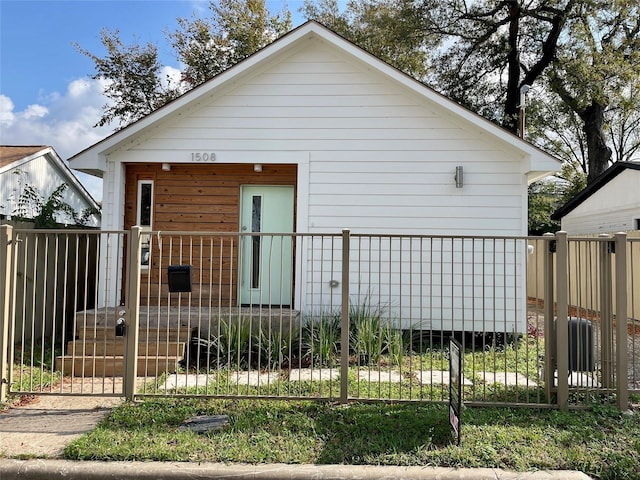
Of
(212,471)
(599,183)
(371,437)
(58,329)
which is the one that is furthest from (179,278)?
(599,183)

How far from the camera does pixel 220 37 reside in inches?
693

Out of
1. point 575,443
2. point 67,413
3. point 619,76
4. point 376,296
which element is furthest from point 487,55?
point 67,413

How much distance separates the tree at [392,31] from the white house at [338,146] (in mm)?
10054

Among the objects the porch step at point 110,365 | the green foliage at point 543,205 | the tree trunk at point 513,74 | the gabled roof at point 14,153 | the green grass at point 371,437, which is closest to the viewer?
the green grass at point 371,437


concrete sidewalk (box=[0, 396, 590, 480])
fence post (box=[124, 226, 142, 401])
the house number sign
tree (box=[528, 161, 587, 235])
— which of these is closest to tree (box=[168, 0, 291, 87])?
the house number sign

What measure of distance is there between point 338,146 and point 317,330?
3.10 meters

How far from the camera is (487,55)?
58.9ft

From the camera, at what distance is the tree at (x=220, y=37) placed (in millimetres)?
17359

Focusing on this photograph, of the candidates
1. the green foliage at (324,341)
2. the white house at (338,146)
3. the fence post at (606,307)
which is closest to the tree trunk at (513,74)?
the white house at (338,146)

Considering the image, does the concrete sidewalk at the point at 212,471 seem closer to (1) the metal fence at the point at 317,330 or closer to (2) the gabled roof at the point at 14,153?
(1) the metal fence at the point at 317,330

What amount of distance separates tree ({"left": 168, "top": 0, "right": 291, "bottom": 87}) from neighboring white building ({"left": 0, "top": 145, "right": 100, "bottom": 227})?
615 cm

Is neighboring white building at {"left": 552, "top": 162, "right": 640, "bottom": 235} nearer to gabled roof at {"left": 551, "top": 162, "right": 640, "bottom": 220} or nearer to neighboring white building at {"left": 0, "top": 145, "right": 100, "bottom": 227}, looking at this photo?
gabled roof at {"left": 551, "top": 162, "right": 640, "bottom": 220}

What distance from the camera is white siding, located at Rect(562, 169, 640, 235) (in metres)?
11.7

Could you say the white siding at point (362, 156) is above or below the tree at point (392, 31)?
below
